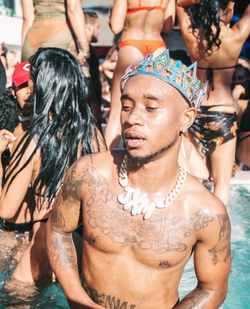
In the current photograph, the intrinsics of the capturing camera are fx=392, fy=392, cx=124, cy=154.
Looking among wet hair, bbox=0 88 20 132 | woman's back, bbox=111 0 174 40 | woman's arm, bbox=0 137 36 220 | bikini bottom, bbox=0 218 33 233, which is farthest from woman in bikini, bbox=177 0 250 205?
woman's arm, bbox=0 137 36 220

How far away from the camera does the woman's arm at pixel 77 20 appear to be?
4555mm

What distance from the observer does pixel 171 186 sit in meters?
2.24

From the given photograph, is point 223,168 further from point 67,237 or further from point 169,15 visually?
point 67,237

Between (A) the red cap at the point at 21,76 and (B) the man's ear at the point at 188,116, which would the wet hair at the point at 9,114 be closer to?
(A) the red cap at the point at 21,76

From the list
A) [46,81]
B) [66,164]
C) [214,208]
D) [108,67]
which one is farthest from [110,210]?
[108,67]

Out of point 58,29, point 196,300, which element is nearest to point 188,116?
point 196,300

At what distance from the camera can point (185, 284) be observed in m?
3.64

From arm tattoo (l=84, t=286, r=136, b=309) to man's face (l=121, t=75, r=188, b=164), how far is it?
897 millimetres

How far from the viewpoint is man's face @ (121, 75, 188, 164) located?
200 cm

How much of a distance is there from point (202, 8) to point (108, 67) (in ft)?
12.1

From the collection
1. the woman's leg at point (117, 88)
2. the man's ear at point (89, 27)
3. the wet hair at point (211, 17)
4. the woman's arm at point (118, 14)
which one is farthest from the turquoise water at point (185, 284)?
the man's ear at point (89, 27)

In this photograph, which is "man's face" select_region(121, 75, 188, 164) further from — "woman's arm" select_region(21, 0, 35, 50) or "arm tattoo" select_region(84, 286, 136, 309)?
"woman's arm" select_region(21, 0, 35, 50)

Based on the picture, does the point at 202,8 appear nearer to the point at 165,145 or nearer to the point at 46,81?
the point at 46,81

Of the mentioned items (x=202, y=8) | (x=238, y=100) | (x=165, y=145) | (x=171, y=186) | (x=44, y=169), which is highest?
(x=202, y=8)
